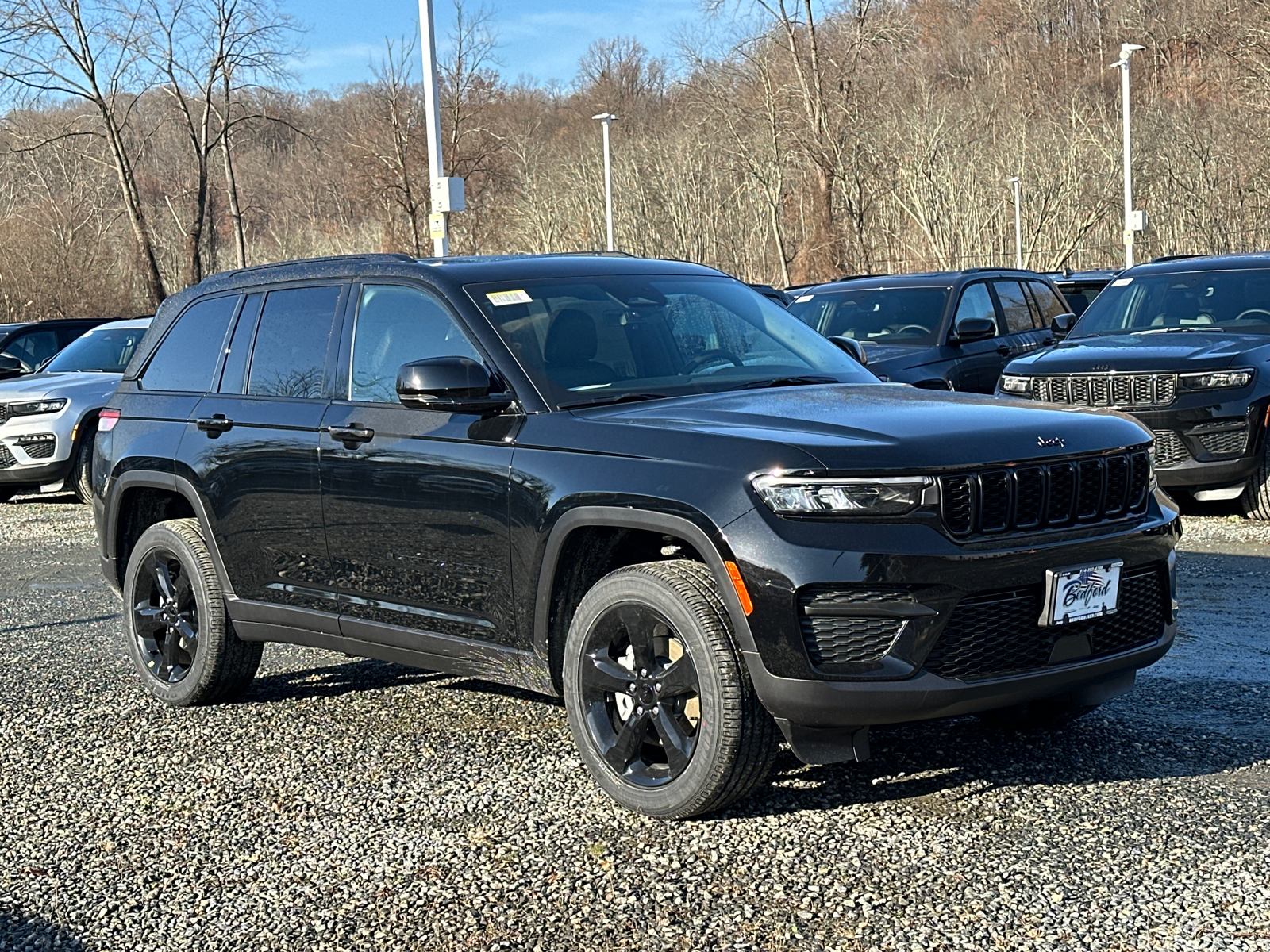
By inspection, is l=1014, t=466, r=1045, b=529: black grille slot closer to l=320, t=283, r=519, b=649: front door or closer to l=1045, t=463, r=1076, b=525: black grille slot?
l=1045, t=463, r=1076, b=525: black grille slot

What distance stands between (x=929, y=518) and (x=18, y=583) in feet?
25.7

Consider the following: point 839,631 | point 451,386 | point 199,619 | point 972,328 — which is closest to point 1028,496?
point 839,631

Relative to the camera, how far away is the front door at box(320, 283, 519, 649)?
5051 mm

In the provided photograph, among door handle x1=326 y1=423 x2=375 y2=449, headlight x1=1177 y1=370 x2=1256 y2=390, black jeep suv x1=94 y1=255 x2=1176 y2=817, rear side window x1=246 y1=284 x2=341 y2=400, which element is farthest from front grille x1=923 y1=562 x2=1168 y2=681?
headlight x1=1177 y1=370 x2=1256 y2=390

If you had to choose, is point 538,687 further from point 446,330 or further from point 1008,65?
point 1008,65

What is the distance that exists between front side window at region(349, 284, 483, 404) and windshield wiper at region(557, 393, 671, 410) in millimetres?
560

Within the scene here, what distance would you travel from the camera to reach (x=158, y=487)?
6.55 m

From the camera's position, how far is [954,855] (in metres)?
4.18

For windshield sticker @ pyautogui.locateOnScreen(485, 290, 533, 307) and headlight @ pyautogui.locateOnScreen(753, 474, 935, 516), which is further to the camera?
windshield sticker @ pyautogui.locateOnScreen(485, 290, 533, 307)

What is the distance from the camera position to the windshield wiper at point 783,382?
5.33 metres

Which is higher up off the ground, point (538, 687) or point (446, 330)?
point (446, 330)

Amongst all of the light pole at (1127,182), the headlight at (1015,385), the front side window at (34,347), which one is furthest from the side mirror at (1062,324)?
the light pole at (1127,182)

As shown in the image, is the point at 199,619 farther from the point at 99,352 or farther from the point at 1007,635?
the point at 99,352

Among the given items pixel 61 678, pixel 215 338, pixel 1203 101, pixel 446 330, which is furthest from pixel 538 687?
pixel 1203 101
